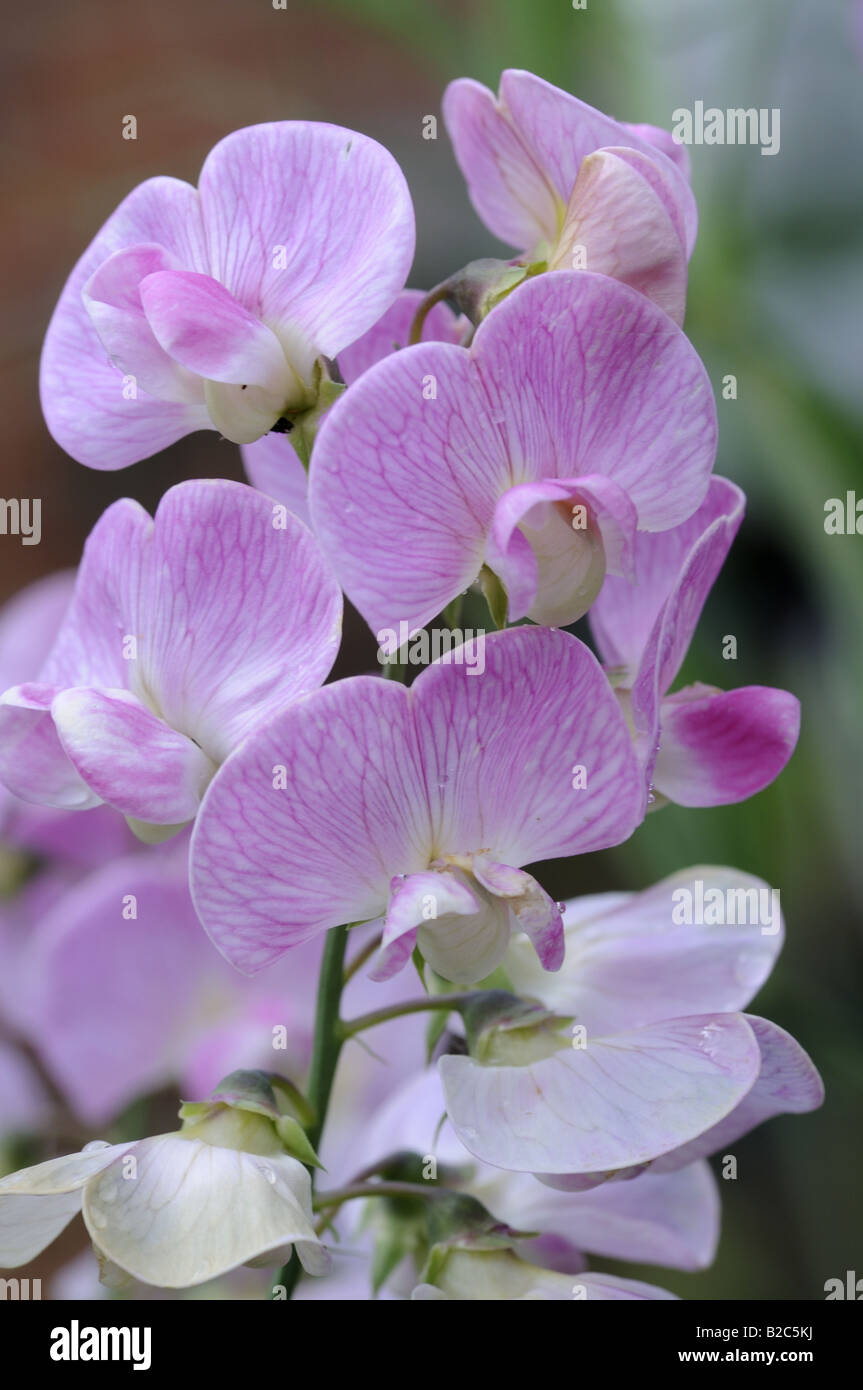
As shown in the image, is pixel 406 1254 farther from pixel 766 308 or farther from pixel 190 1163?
pixel 766 308

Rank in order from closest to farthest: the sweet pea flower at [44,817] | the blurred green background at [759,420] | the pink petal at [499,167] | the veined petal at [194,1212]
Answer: the veined petal at [194,1212], the pink petal at [499,167], the sweet pea flower at [44,817], the blurred green background at [759,420]

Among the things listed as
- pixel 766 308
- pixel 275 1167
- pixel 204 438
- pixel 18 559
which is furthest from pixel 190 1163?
pixel 18 559

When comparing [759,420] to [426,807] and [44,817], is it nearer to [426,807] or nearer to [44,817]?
[44,817]

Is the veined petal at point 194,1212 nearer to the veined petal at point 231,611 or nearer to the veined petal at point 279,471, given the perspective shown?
the veined petal at point 231,611

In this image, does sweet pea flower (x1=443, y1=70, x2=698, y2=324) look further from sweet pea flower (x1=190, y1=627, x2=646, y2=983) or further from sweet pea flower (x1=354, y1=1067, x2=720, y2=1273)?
sweet pea flower (x1=354, y1=1067, x2=720, y2=1273)

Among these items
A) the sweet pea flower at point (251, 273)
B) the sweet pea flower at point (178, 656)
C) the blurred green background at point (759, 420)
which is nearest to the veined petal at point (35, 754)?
the sweet pea flower at point (178, 656)

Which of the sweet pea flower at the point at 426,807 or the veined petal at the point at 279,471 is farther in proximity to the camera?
the veined petal at the point at 279,471
